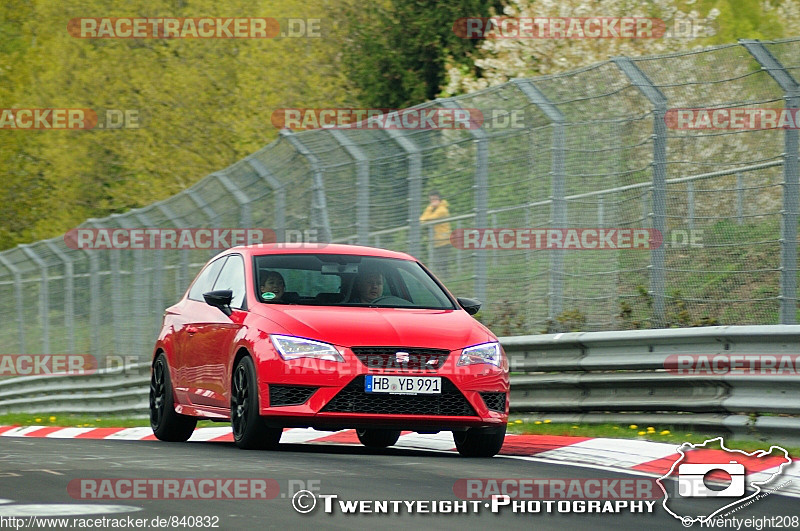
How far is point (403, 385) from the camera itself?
9867 millimetres

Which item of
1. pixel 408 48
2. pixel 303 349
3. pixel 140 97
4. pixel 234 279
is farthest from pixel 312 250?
pixel 140 97

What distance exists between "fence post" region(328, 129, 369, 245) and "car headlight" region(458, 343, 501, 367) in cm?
572

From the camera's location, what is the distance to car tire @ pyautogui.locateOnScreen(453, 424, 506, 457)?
33.9 feet

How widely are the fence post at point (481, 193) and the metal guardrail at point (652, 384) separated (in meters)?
1.60

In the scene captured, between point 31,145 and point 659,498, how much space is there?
49.7 m

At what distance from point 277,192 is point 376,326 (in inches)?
302

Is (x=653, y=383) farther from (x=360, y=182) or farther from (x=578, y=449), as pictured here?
(x=360, y=182)

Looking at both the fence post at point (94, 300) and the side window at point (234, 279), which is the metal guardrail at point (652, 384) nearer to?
the side window at point (234, 279)

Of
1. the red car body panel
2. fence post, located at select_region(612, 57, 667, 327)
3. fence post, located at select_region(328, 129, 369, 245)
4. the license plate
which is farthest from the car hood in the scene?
fence post, located at select_region(328, 129, 369, 245)

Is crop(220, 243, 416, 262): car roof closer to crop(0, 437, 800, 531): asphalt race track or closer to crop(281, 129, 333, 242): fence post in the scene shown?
crop(0, 437, 800, 531): asphalt race track

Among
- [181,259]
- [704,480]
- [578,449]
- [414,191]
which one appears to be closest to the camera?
[704,480]

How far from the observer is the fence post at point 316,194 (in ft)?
54.2

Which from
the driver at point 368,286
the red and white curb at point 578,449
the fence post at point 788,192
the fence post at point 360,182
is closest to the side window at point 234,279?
the driver at point 368,286

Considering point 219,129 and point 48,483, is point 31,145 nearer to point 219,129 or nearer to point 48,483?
point 219,129
